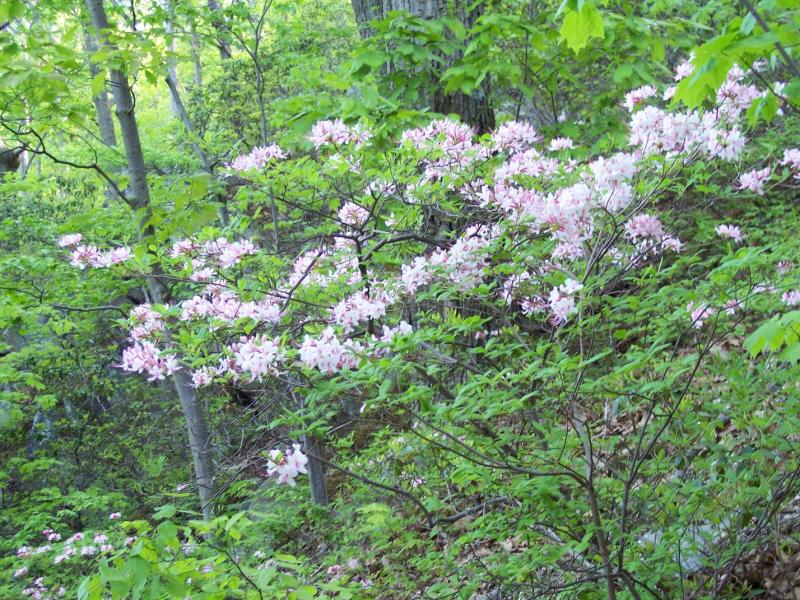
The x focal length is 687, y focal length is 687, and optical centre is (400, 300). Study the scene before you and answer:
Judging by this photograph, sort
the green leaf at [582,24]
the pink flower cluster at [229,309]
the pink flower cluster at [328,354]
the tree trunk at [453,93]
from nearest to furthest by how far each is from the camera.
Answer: the green leaf at [582,24] → the pink flower cluster at [328,354] → the pink flower cluster at [229,309] → the tree trunk at [453,93]

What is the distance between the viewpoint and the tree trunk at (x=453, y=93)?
4539mm

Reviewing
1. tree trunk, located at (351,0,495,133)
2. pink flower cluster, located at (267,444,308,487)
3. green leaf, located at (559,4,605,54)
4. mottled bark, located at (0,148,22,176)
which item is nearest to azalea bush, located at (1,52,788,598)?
pink flower cluster, located at (267,444,308,487)

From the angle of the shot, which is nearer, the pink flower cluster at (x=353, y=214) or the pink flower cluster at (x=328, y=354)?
the pink flower cluster at (x=328, y=354)

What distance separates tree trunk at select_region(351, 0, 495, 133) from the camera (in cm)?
454

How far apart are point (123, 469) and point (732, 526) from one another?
863 cm

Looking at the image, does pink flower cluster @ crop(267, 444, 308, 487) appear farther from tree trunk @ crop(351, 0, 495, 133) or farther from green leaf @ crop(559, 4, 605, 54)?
tree trunk @ crop(351, 0, 495, 133)

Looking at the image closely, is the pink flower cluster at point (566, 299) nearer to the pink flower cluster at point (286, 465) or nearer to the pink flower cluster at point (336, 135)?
the pink flower cluster at point (286, 465)

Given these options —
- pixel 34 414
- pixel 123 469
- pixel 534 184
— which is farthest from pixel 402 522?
pixel 34 414

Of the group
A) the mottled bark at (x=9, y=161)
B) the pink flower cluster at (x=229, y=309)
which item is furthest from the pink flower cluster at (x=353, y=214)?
the mottled bark at (x=9, y=161)

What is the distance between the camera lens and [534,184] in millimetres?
2838

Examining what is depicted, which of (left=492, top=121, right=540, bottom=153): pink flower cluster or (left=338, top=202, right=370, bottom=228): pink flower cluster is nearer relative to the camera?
(left=492, top=121, right=540, bottom=153): pink flower cluster

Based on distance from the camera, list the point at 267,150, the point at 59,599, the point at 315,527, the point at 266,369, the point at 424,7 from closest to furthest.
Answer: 1. the point at 266,369
2. the point at 267,150
3. the point at 424,7
4. the point at 59,599
5. the point at 315,527

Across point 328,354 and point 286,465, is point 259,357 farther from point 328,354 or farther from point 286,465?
point 286,465

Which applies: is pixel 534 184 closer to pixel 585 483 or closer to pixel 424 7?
pixel 585 483
